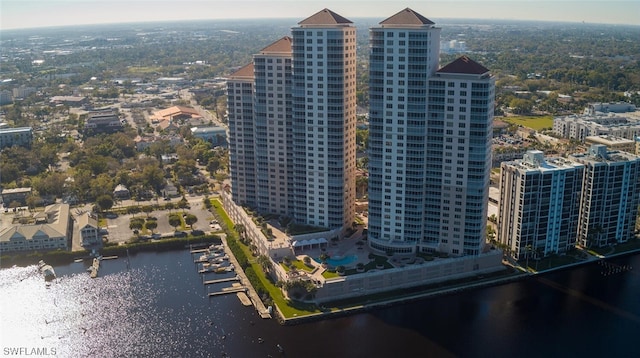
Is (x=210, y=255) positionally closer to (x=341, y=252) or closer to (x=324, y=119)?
(x=341, y=252)

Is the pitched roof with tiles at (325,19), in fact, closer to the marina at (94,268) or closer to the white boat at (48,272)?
the marina at (94,268)

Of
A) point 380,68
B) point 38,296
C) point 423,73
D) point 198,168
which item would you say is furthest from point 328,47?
point 198,168

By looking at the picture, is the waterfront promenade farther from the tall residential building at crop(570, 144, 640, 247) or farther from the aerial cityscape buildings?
the tall residential building at crop(570, 144, 640, 247)

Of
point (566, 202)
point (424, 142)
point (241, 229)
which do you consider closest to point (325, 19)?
point (424, 142)

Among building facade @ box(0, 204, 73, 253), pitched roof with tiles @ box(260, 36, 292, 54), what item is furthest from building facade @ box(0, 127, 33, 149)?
pitched roof with tiles @ box(260, 36, 292, 54)

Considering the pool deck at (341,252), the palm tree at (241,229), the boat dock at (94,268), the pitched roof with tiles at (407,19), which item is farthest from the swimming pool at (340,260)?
the boat dock at (94,268)

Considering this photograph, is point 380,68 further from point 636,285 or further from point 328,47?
point 636,285
